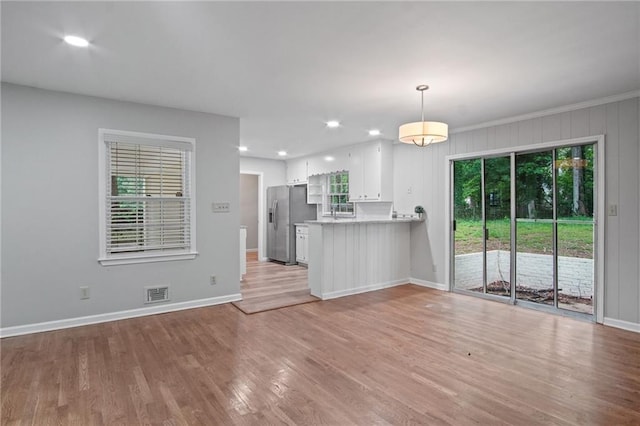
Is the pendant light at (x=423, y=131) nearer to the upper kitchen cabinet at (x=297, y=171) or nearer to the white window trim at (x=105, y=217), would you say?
the white window trim at (x=105, y=217)

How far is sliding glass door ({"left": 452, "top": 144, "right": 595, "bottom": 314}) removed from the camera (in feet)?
13.6

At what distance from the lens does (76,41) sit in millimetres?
2570

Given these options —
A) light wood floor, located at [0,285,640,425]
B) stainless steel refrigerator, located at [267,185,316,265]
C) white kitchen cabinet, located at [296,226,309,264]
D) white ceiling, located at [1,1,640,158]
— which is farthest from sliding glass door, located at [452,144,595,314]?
stainless steel refrigerator, located at [267,185,316,265]

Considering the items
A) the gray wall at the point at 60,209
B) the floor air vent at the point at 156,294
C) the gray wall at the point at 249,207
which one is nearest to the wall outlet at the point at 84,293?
the gray wall at the point at 60,209

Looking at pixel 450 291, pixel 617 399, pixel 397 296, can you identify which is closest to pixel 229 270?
pixel 397 296

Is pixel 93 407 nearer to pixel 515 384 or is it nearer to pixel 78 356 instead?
pixel 78 356

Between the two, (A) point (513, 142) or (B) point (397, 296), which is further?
(B) point (397, 296)

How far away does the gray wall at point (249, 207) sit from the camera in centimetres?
977

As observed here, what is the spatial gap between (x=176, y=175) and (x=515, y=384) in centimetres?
409

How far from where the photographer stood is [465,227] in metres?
5.28

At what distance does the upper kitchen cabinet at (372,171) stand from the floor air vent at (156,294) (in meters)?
3.68

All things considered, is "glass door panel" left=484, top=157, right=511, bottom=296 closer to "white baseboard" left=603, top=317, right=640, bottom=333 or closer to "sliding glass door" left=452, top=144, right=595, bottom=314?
"sliding glass door" left=452, top=144, right=595, bottom=314

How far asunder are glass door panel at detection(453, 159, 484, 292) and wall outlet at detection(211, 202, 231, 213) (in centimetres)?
335

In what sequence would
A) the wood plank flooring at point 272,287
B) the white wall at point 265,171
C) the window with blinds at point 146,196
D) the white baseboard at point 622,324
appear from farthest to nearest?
the white wall at point 265,171 → the wood plank flooring at point 272,287 → the window with blinds at point 146,196 → the white baseboard at point 622,324
